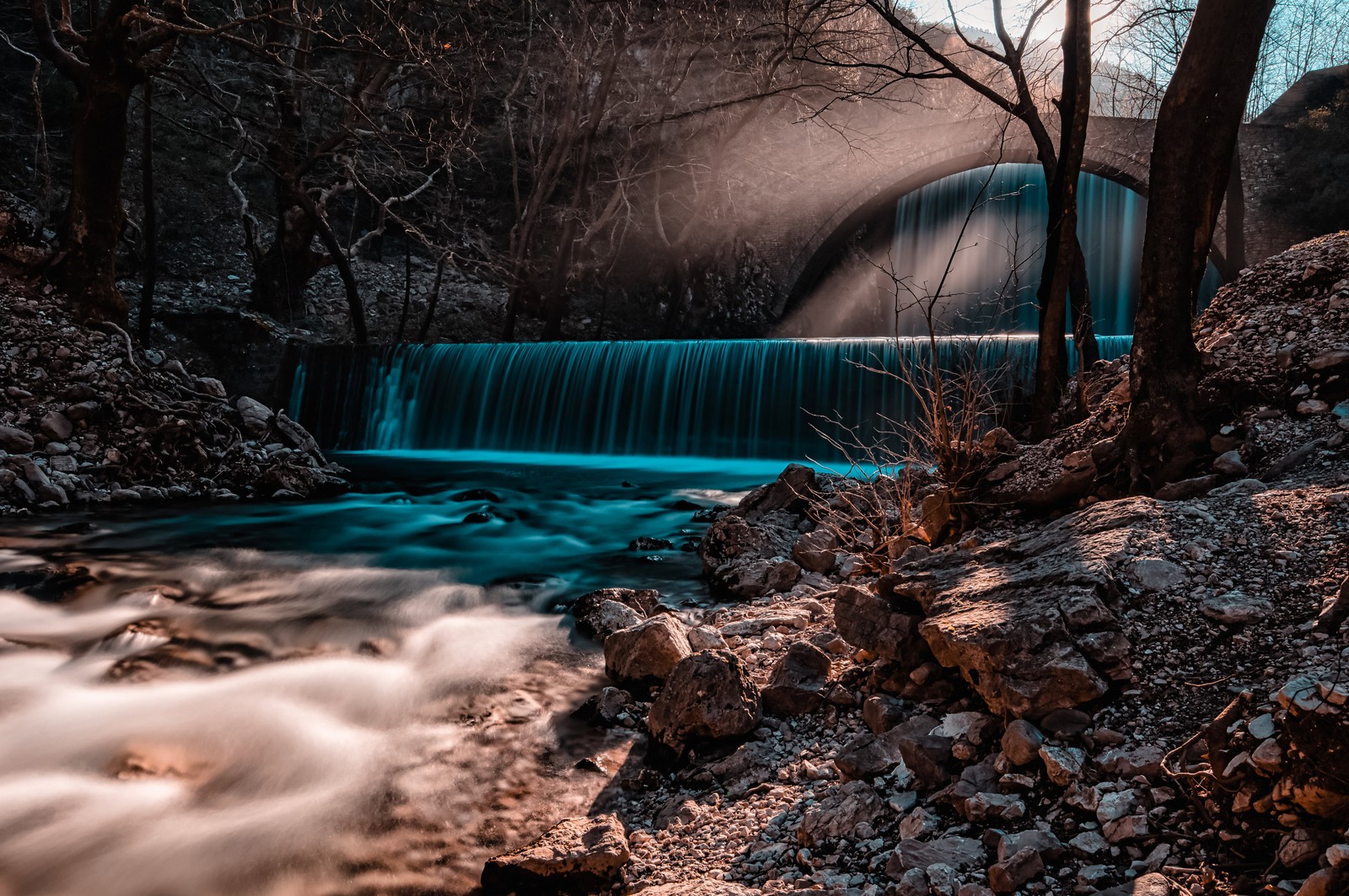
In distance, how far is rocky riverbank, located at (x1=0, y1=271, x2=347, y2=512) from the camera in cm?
686

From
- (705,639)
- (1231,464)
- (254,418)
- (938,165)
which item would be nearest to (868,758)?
(705,639)

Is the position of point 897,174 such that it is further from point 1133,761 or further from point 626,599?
point 1133,761

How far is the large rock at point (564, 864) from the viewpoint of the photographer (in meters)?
2.13

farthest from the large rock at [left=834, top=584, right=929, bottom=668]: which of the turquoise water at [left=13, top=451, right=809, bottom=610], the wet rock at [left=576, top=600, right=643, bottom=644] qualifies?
the turquoise water at [left=13, top=451, right=809, bottom=610]

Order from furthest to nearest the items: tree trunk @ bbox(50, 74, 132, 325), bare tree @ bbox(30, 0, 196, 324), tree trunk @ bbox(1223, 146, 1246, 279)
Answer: tree trunk @ bbox(1223, 146, 1246, 279) < tree trunk @ bbox(50, 74, 132, 325) < bare tree @ bbox(30, 0, 196, 324)

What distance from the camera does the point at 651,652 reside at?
3.29 metres

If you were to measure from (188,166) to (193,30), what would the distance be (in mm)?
14104

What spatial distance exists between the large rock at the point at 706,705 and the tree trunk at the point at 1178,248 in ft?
6.70

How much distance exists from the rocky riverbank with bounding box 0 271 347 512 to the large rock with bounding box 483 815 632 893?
629cm

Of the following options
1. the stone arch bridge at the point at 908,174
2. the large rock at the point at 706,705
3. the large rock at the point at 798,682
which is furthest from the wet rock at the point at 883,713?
the stone arch bridge at the point at 908,174

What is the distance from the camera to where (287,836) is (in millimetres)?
2535

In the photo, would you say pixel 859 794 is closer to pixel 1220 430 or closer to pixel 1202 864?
pixel 1202 864

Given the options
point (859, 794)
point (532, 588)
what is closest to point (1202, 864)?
point (859, 794)

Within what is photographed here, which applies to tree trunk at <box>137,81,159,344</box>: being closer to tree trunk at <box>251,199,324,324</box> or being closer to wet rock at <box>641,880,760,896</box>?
tree trunk at <box>251,199,324,324</box>
